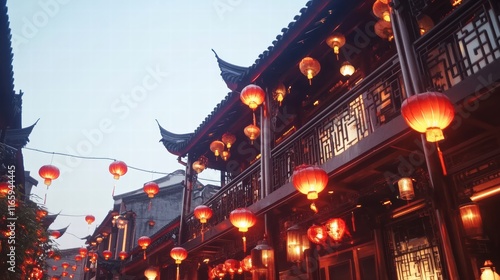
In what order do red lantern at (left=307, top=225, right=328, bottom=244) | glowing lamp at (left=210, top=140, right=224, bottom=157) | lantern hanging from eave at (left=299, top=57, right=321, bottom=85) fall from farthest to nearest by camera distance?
glowing lamp at (left=210, top=140, right=224, bottom=157) → lantern hanging from eave at (left=299, top=57, right=321, bottom=85) → red lantern at (left=307, top=225, right=328, bottom=244)

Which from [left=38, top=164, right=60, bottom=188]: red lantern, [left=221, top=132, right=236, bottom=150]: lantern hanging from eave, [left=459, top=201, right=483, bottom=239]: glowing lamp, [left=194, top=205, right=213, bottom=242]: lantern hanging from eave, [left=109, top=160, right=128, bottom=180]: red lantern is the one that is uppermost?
[left=221, top=132, right=236, bottom=150]: lantern hanging from eave

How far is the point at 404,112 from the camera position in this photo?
479 centimetres

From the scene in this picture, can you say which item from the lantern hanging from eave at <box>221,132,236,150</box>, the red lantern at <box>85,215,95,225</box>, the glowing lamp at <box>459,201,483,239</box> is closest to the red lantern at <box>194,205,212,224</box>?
the lantern hanging from eave at <box>221,132,236,150</box>

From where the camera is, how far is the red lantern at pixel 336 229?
24.3ft

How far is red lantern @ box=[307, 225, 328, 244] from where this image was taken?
7.59m

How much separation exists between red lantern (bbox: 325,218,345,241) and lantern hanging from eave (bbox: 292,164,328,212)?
1234 millimetres

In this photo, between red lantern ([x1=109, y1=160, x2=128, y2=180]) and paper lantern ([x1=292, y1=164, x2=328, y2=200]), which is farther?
red lantern ([x1=109, y1=160, x2=128, y2=180])

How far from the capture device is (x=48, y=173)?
13305 millimetres

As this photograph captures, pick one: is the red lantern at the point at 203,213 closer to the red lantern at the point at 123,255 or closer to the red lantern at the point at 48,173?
the red lantern at the point at 48,173

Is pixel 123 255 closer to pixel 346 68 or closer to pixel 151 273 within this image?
pixel 151 273

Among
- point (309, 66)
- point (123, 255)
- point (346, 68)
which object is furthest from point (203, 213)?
point (123, 255)

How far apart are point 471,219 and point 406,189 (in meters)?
0.94

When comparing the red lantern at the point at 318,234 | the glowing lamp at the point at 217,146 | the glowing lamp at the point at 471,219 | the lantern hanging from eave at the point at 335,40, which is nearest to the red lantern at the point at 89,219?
the glowing lamp at the point at 217,146

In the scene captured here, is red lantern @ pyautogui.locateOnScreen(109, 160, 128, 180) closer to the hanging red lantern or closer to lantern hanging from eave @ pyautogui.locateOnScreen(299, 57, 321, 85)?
the hanging red lantern
